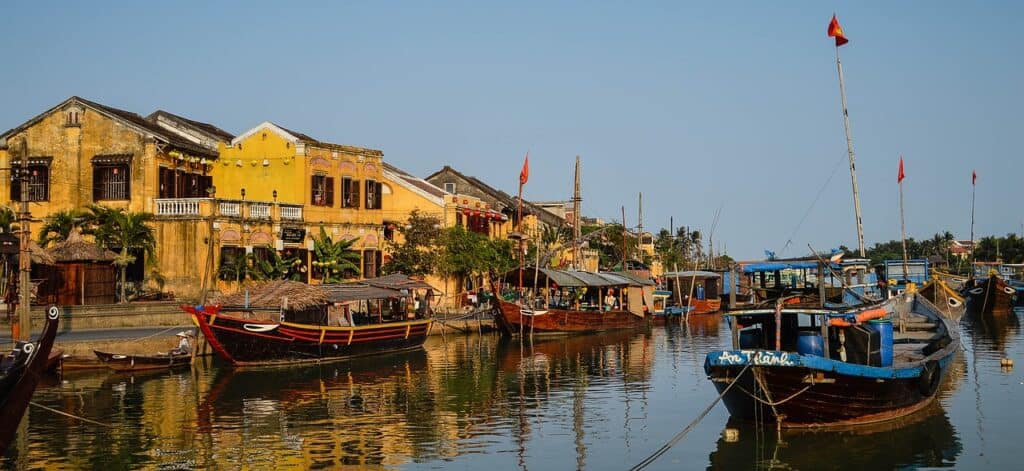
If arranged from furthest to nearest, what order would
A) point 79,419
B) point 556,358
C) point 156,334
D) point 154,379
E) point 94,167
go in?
point 94,167, point 556,358, point 156,334, point 154,379, point 79,419

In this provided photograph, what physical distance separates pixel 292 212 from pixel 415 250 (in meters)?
6.52

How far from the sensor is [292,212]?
42812 millimetres

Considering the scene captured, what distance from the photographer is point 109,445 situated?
60.6 feet

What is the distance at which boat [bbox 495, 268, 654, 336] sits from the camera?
42781 millimetres

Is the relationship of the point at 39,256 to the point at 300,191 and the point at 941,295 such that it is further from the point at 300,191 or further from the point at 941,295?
the point at 941,295

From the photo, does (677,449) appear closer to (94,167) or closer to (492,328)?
(492,328)

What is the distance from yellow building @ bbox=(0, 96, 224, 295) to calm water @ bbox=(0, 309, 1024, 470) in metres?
9.17

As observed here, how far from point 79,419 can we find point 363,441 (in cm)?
636

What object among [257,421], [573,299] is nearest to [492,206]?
[573,299]

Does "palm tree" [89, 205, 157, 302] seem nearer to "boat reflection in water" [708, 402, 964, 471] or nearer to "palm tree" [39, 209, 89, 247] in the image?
"palm tree" [39, 209, 89, 247]

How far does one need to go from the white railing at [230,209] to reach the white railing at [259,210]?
74cm

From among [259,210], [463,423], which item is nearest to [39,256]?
[259,210]

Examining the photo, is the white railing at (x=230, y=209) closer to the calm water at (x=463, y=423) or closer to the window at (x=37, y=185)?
the window at (x=37, y=185)

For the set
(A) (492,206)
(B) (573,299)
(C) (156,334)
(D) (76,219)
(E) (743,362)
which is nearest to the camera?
(E) (743,362)
